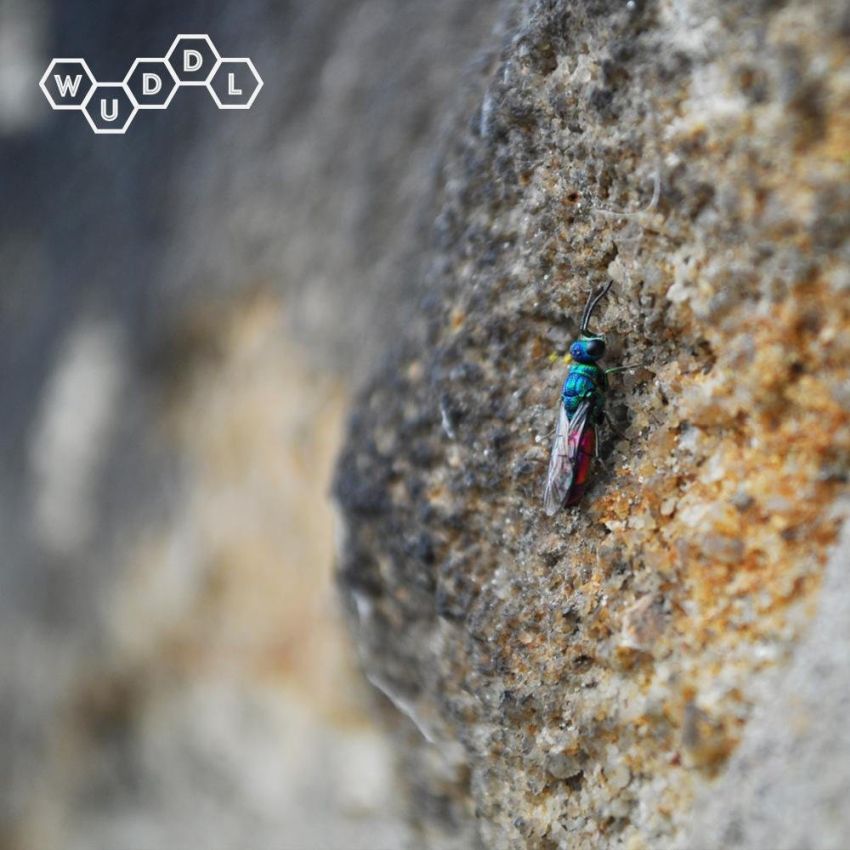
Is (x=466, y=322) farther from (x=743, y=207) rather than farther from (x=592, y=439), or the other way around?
(x=743, y=207)

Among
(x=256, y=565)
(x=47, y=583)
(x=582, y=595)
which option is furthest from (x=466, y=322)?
(x=47, y=583)

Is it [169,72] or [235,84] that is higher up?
[169,72]

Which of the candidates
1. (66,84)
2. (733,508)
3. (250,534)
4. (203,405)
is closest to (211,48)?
(203,405)

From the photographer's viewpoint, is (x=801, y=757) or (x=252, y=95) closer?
(x=801, y=757)

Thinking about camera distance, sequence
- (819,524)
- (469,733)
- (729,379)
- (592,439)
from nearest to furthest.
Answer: (819,524) < (729,379) < (592,439) < (469,733)

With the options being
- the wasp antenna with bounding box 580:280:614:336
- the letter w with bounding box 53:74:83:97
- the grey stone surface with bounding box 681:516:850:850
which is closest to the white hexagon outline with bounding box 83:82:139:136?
the letter w with bounding box 53:74:83:97

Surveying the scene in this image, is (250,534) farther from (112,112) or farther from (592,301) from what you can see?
(112,112)

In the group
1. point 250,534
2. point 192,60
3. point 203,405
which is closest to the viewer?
point 250,534
